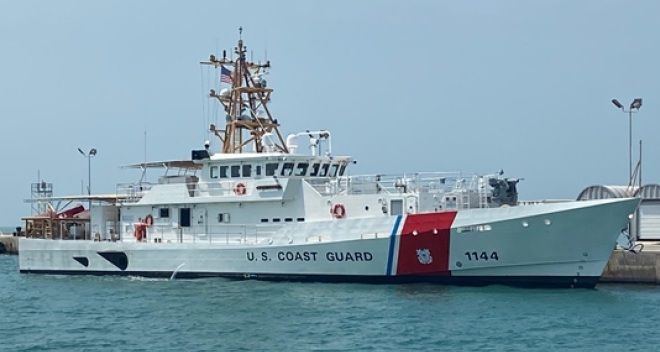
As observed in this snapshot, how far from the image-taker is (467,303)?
23.5 m

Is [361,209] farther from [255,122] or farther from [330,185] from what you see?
[255,122]

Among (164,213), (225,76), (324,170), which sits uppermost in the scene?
(225,76)

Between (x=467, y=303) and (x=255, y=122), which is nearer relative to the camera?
(x=467, y=303)

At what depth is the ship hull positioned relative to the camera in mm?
24969

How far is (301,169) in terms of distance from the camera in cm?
2955

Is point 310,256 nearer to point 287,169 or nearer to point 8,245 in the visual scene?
point 287,169

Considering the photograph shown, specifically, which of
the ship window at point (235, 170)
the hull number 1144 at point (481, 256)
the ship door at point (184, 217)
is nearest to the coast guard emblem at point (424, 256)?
the hull number 1144 at point (481, 256)

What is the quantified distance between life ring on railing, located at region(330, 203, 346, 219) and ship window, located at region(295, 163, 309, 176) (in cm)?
218

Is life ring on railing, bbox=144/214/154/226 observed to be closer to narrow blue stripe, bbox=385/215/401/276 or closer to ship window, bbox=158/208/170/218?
ship window, bbox=158/208/170/218

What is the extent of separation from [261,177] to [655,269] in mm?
11926

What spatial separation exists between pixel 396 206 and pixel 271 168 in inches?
176

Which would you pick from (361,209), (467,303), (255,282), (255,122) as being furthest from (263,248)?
(467,303)

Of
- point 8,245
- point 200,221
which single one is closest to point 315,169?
point 200,221


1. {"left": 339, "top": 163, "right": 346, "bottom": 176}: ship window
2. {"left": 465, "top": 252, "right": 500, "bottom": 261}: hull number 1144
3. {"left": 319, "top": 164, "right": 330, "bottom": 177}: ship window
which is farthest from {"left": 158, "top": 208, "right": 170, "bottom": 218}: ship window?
{"left": 465, "top": 252, "right": 500, "bottom": 261}: hull number 1144
